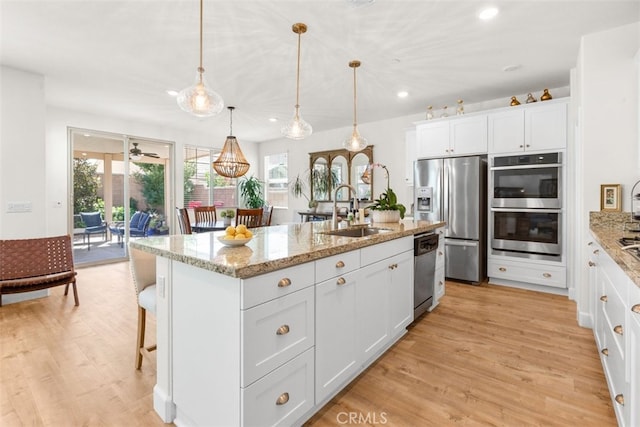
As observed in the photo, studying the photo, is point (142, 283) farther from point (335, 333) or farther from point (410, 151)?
point (410, 151)

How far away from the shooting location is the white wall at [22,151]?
350 centimetres

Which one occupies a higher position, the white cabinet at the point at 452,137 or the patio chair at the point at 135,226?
the white cabinet at the point at 452,137

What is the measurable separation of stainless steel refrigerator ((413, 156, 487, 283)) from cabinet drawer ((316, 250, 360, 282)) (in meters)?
2.83

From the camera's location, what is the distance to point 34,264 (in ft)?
11.4

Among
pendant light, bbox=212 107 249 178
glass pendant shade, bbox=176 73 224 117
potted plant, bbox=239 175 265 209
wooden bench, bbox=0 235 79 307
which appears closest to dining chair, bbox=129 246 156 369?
glass pendant shade, bbox=176 73 224 117

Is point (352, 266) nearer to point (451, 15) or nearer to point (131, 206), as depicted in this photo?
point (451, 15)

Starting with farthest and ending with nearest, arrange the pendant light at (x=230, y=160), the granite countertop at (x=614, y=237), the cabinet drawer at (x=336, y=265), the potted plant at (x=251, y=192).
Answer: the potted plant at (x=251, y=192) < the pendant light at (x=230, y=160) < the cabinet drawer at (x=336, y=265) < the granite countertop at (x=614, y=237)

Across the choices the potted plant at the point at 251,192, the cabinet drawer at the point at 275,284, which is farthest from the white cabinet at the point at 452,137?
the potted plant at the point at 251,192

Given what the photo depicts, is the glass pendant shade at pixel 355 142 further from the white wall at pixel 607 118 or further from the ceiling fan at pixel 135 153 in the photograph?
the ceiling fan at pixel 135 153

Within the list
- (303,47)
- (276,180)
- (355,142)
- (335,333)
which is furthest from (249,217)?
(276,180)

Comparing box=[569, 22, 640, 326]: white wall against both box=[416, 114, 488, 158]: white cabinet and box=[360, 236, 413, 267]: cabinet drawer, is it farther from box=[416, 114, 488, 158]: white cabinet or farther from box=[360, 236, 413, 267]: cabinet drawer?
box=[360, 236, 413, 267]: cabinet drawer

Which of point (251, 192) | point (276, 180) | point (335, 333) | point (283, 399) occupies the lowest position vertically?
point (283, 399)

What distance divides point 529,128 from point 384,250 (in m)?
2.92

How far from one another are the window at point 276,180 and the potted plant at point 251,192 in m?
0.27
